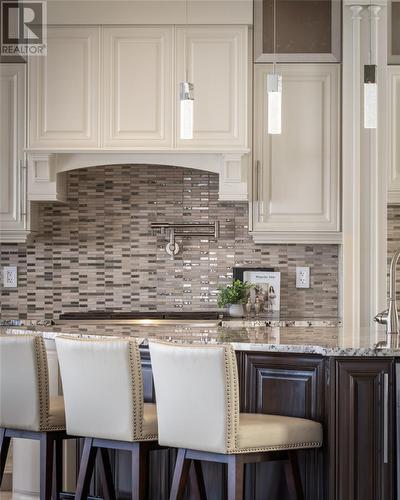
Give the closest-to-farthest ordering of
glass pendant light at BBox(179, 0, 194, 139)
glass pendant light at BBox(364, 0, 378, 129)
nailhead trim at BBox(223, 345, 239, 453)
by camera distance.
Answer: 1. nailhead trim at BBox(223, 345, 239, 453)
2. glass pendant light at BBox(364, 0, 378, 129)
3. glass pendant light at BBox(179, 0, 194, 139)

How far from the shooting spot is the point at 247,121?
5.40 meters

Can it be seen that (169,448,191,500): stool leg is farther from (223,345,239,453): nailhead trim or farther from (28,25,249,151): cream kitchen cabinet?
(28,25,249,151): cream kitchen cabinet

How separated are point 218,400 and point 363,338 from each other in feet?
2.54

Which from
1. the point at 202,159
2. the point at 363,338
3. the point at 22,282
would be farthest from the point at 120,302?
the point at 363,338

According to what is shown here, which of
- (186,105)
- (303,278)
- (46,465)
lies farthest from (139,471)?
(303,278)

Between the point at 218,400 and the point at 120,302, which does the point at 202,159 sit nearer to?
the point at 120,302

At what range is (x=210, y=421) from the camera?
3023mm

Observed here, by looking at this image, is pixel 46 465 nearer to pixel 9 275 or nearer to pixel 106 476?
pixel 106 476

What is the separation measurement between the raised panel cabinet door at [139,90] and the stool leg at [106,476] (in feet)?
7.56

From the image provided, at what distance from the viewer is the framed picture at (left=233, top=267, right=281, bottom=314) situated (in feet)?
18.5

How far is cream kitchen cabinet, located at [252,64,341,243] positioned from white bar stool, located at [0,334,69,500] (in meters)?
2.30

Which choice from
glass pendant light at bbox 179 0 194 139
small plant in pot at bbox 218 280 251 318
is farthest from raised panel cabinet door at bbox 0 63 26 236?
glass pendant light at bbox 179 0 194 139

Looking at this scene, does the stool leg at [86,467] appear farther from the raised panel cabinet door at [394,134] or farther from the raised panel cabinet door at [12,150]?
the raised panel cabinet door at [394,134]

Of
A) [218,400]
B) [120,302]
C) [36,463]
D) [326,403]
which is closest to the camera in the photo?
[218,400]
